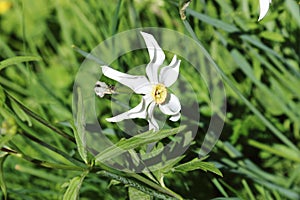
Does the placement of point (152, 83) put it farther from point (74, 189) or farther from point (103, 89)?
point (74, 189)

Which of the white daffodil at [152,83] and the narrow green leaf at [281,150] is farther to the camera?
the narrow green leaf at [281,150]

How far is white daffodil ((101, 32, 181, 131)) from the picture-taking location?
0.87 metres

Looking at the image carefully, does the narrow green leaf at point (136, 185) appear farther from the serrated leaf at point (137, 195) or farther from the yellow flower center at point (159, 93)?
the yellow flower center at point (159, 93)

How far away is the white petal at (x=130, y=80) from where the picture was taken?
0.87m

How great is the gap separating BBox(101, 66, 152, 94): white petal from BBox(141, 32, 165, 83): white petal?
15mm

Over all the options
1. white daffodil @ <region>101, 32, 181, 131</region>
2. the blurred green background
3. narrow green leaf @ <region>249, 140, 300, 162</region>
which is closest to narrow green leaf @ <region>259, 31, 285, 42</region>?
the blurred green background

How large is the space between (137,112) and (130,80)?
0.20 ft

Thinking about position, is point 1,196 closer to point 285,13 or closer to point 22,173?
point 22,173

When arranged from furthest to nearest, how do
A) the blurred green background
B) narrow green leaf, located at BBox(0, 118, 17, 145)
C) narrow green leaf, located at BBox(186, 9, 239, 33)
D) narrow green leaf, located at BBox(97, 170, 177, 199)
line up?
the blurred green background < narrow green leaf, located at BBox(186, 9, 239, 33) < narrow green leaf, located at BBox(97, 170, 177, 199) < narrow green leaf, located at BBox(0, 118, 17, 145)

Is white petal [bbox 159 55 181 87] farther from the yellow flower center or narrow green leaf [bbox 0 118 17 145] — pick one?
narrow green leaf [bbox 0 118 17 145]

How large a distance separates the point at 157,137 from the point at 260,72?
61 centimetres

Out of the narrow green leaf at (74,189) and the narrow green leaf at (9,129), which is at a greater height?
the narrow green leaf at (9,129)

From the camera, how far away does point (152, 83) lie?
89 cm

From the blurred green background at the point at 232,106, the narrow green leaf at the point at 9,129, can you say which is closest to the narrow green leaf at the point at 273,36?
the blurred green background at the point at 232,106
